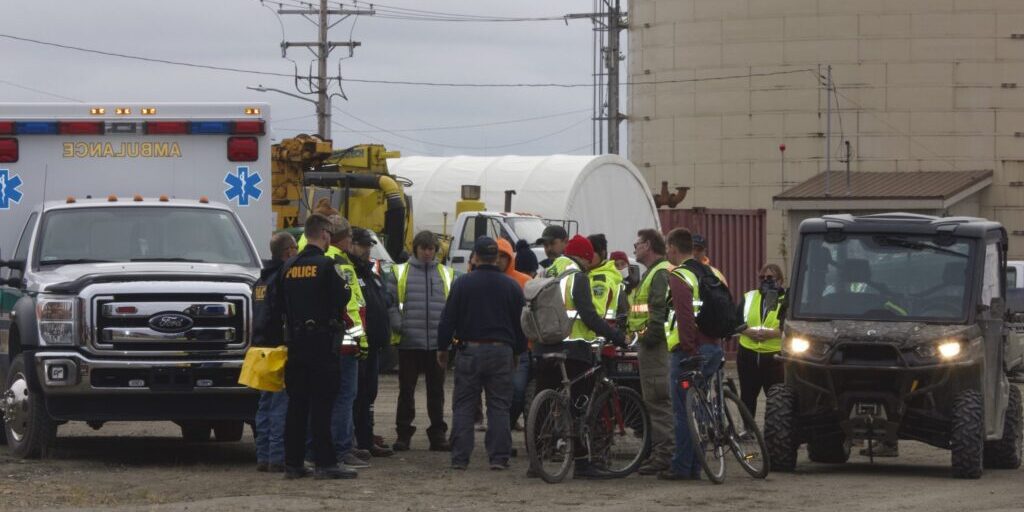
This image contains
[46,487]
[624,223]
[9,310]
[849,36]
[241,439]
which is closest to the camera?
[46,487]

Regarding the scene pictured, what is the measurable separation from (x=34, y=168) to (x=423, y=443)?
4.29m

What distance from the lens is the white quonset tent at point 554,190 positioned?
33281 millimetres

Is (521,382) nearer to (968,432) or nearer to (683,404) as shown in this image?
(683,404)

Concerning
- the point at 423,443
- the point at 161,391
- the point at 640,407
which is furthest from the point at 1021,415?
the point at 161,391

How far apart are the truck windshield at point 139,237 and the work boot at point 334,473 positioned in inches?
102

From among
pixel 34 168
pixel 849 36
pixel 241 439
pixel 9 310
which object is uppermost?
pixel 849 36

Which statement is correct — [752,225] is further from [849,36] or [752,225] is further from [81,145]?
[81,145]

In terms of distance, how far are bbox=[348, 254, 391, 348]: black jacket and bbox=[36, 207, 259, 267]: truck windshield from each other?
111 centimetres

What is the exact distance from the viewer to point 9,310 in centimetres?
1521

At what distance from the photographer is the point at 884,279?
1472 centimetres

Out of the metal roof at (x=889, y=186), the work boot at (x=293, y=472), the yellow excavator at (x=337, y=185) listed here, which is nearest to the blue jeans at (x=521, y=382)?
the work boot at (x=293, y=472)

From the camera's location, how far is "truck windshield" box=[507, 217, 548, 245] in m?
29.5

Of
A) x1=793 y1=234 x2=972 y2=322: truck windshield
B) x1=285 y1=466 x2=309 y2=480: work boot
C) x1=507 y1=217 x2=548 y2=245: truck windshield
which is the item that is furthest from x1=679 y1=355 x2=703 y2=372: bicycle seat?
x1=507 y1=217 x2=548 y2=245: truck windshield

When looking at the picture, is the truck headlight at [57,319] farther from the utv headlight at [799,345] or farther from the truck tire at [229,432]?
the utv headlight at [799,345]
